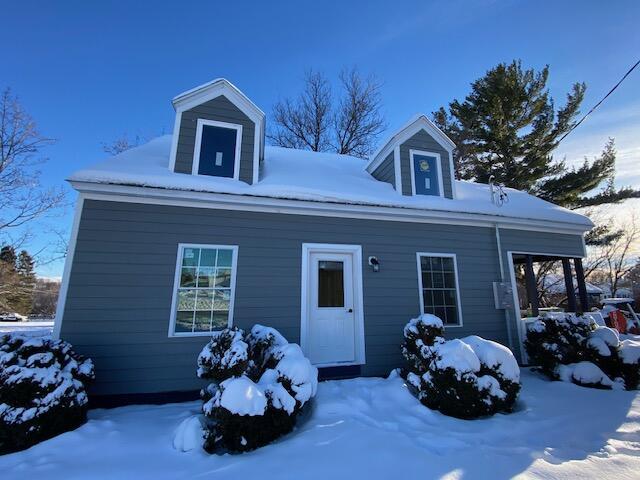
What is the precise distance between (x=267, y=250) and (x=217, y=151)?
2.14 metres

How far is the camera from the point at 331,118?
52.4ft

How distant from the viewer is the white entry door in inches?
209

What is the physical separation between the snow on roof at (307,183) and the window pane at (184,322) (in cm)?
203

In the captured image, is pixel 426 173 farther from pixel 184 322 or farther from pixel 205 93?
pixel 184 322

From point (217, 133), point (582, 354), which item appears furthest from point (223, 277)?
point (582, 354)

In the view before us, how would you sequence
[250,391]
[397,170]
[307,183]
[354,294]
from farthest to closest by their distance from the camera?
[397,170]
[307,183]
[354,294]
[250,391]

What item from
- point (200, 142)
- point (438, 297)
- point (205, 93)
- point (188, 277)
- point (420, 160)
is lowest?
point (438, 297)

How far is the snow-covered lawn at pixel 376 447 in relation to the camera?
2.45 metres

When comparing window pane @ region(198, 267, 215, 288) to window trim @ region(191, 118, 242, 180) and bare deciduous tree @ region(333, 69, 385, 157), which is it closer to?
window trim @ region(191, 118, 242, 180)

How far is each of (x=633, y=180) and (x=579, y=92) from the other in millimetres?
4915

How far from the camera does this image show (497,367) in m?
3.85

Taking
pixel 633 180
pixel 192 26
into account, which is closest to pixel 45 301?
pixel 192 26

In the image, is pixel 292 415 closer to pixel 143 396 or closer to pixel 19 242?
pixel 143 396

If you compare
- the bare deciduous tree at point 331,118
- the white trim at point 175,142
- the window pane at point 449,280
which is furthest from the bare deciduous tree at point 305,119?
the window pane at point 449,280
